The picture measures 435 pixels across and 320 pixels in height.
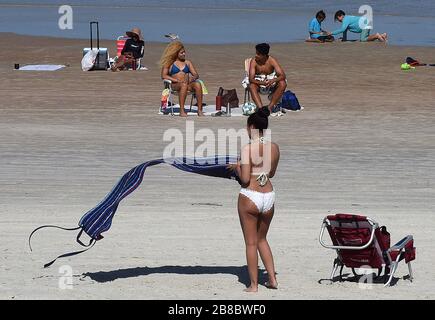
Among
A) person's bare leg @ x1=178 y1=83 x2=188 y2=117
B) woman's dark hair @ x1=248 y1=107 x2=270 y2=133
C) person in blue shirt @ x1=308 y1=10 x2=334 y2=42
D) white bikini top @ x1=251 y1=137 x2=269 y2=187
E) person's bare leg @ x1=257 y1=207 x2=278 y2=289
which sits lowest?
person in blue shirt @ x1=308 y1=10 x2=334 y2=42

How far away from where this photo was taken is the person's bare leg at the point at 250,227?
925cm

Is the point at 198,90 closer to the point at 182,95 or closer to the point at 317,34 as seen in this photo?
the point at 182,95

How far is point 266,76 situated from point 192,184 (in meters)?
5.50

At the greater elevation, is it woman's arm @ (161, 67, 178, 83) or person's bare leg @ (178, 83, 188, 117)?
woman's arm @ (161, 67, 178, 83)

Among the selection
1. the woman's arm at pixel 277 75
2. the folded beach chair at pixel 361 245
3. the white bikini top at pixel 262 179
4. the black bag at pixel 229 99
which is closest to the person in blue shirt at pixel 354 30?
the black bag at pixel 229 99

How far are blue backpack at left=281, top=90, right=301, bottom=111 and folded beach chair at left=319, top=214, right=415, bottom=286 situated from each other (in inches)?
408

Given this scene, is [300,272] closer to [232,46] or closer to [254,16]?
[232,46]

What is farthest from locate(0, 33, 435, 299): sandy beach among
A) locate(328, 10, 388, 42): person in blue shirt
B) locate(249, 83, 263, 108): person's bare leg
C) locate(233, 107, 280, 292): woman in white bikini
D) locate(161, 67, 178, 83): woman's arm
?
locate(328, 10, 388, 42): person in blue shirt

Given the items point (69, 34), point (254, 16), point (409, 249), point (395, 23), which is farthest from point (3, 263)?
point (254, 16)

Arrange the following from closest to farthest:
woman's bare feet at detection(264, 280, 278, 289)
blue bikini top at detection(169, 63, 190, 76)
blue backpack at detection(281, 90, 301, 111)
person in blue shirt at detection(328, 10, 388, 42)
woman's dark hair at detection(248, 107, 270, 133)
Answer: woman's dark hair at detection(248, 107, 270, 133) → woman's bare feet at detection(264, 280, 278, 289) → blue bikini top at detection(169, 63, 190, 76) → blue backpack at detection(281, 90, 301, 111) → person in blue shirt at detection(328, 10, 388, 42)

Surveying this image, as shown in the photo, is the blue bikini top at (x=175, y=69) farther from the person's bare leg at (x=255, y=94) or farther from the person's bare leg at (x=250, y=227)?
the person's bare leg at (x=250, y=227)

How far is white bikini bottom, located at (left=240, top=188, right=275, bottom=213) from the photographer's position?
30.2 ft

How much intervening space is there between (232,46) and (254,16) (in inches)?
543

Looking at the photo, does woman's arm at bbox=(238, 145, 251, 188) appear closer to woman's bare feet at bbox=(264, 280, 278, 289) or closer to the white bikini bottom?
the white bikini bottom
